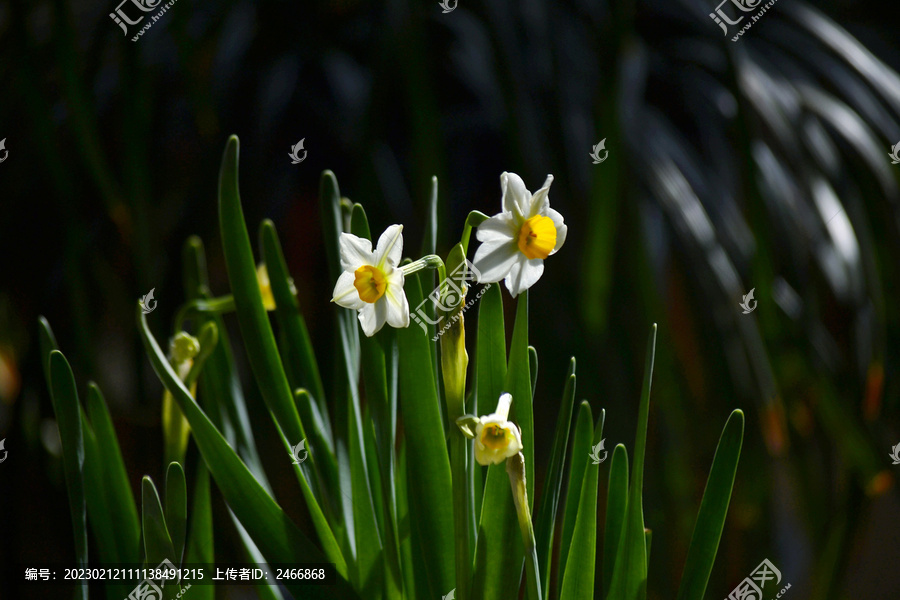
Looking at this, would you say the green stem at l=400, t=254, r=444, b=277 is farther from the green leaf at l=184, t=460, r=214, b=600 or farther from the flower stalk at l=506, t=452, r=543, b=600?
the green leaf at l=184, t=460, r=214, b=600

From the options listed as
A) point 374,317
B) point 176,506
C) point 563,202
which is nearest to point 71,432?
point 176,506

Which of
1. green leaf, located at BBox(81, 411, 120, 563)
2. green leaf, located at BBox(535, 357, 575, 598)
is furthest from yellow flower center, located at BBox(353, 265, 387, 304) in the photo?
green leaf, located at BBox(81, 411, 120, 563)

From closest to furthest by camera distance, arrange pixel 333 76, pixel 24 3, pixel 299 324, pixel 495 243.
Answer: pixel 495 243 → pixel 299 324 → pixel 24 3 → pixel 333 76

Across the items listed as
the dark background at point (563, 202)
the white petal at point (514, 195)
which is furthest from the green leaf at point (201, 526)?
the dark background at point (563, 202)

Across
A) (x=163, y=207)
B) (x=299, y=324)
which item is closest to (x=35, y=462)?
(x=163, y=207)

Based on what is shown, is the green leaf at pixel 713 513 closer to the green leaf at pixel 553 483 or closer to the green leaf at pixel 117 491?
the green leaf at pixel 553 483

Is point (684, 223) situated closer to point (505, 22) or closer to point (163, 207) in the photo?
point (505, 22)
